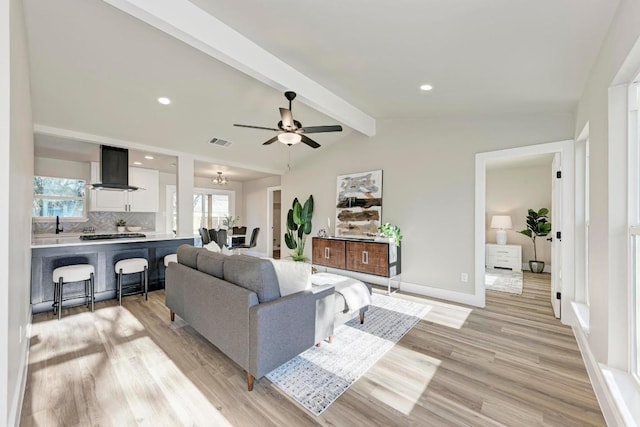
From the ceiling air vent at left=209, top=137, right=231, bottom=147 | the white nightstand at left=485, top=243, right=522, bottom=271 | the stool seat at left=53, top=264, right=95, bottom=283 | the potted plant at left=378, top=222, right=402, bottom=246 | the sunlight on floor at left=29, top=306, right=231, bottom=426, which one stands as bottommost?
the sunlight on floor at left=29, top=306, right=231, bottom=426

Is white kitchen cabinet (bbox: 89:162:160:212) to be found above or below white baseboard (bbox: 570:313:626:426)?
above

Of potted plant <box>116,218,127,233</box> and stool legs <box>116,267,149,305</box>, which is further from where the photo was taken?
potted plant <box>116,218,127,233</box>

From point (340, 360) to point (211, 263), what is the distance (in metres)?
1.48

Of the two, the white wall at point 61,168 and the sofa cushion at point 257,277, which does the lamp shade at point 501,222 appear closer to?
the sofa cushion at point 257,277

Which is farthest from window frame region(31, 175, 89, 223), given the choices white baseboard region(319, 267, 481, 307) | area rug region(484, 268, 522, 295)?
area rug region(484, 268, 522, 295)

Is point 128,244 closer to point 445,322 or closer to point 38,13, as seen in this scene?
point 38,13

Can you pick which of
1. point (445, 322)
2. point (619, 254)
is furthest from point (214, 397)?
point (619, 254)

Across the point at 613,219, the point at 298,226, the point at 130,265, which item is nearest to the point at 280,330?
the point at 613,219

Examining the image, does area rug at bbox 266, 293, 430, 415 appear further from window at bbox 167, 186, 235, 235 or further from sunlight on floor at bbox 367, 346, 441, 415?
window at bbox 167, 186, 235, 235

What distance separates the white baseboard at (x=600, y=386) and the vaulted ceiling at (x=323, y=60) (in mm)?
2318

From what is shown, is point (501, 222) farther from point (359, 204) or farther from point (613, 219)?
point (613, 219)

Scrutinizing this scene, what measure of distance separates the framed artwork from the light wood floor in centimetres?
224

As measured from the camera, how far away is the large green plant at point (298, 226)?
609cm

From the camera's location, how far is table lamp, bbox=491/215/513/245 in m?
6.06
